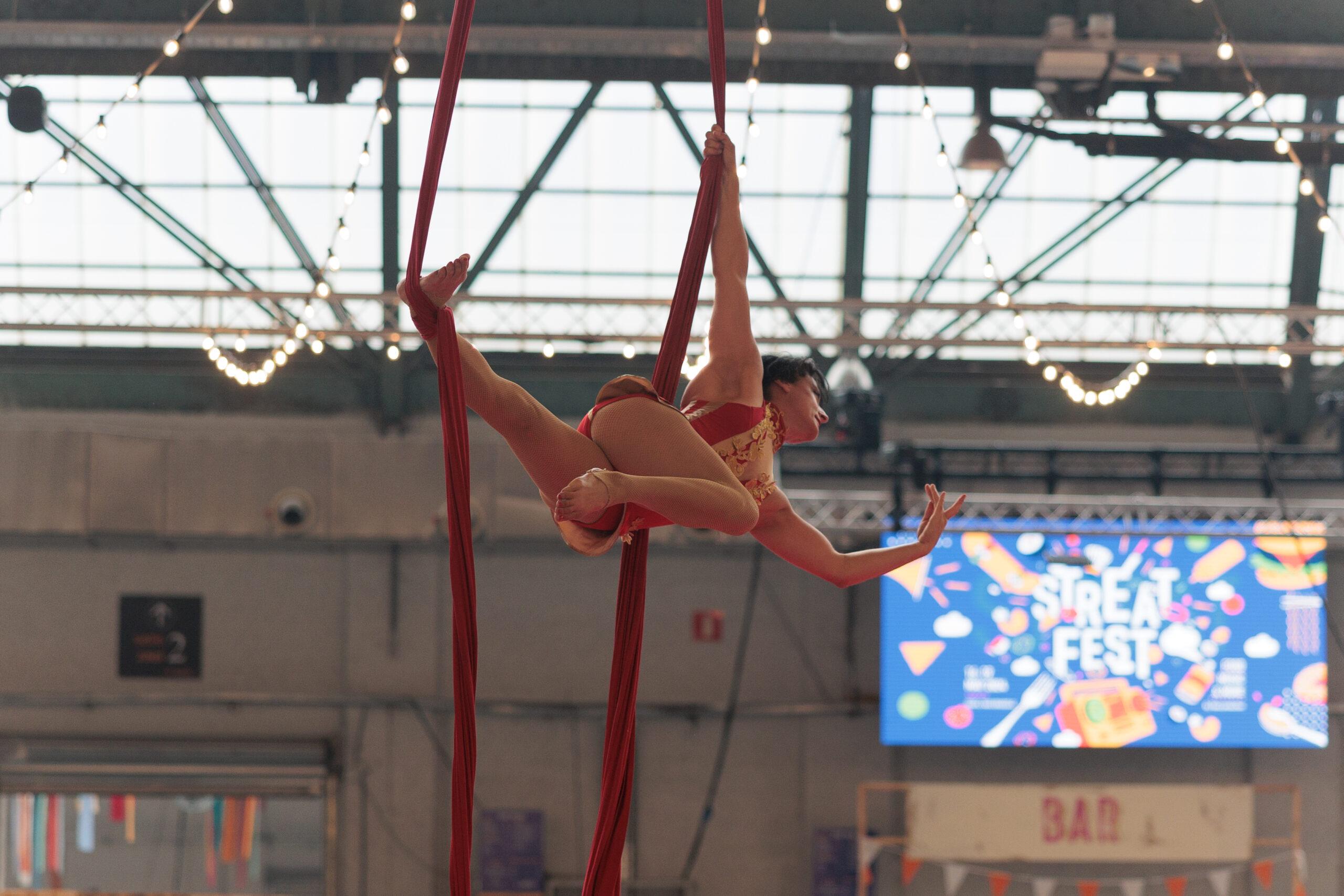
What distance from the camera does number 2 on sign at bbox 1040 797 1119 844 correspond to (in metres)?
8.15

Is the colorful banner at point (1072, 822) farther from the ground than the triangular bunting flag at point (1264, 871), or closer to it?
farther from the ground

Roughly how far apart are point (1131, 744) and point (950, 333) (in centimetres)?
304

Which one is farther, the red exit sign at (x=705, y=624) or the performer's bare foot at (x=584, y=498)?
the red exit sign at (x=705, y=624)

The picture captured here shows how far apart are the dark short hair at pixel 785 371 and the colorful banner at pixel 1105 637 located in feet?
18.4

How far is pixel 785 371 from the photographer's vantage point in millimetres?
2227

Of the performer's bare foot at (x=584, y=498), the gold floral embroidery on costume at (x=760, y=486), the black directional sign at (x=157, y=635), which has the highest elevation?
the gold floral embroidery on costume at (x=760, y=486)

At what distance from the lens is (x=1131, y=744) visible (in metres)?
7.75

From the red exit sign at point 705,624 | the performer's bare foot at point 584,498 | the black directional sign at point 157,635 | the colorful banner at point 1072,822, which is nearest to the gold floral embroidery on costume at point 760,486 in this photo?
the performer's bare foot at point 584,498

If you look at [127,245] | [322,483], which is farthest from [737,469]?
[127,245]

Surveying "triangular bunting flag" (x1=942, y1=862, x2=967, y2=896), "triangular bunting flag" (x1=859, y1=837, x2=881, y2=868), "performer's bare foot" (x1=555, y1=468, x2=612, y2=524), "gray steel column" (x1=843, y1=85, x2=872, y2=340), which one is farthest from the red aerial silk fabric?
"triangular bunting flag" (x1=942, y1=862, x2=967, y2=896)

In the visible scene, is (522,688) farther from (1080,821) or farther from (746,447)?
(746,447)

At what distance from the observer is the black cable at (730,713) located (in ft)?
27.9

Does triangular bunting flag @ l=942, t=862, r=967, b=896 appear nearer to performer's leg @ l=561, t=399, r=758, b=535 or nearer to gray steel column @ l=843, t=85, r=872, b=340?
gray steel column @ l=843, t=85, r=872, b=340

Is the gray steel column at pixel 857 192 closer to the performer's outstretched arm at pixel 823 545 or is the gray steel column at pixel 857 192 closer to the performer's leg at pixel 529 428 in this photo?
the performer's outstretched arm at pixel 823 545
